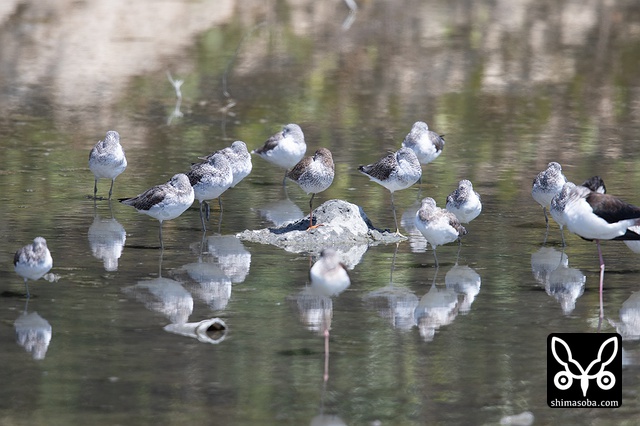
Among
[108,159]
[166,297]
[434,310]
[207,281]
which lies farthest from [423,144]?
[166,297]

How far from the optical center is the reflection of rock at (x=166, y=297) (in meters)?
12.3

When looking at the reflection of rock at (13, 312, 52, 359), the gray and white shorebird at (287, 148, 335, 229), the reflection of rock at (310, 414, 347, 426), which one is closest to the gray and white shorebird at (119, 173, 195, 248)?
the gray and white shorebird at (287, 148, 335, 229)

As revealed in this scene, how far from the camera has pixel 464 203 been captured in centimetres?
1538

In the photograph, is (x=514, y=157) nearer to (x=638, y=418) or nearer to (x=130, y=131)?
(x=130, y=131)

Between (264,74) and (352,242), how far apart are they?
1537 cm

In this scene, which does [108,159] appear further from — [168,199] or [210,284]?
[210,284]

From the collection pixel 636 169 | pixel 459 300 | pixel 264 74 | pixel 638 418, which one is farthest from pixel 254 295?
pixel 264 74

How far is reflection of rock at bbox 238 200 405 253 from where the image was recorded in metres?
15.5

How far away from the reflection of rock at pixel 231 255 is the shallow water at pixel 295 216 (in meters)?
0.05

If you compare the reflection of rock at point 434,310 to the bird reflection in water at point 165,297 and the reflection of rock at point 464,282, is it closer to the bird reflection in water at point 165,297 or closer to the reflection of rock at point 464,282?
the reflection of rock at point 464,282

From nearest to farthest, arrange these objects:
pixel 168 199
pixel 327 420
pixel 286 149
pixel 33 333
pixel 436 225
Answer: pixel 327 420
pixel 33 333
pixel 436 225
pixel 168 199
pixel 286 149

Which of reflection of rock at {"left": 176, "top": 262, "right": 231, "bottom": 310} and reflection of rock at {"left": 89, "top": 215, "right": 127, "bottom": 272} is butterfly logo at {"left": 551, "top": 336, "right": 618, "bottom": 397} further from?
reflection of rock at {"left": 89, "top": 215, "right": 127, "bottom": 272}

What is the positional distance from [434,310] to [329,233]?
3.26 m

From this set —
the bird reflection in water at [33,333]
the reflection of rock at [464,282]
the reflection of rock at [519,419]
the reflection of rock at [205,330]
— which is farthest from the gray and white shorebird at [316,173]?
the reflection of rock at [519,419]
